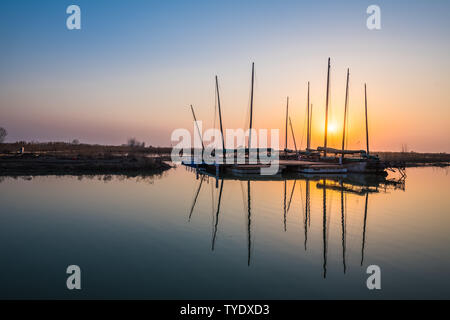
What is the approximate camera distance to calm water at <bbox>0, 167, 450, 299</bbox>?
378 inches

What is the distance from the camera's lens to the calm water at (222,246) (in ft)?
31.5

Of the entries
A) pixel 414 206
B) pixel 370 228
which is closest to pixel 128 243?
pixel 370 228

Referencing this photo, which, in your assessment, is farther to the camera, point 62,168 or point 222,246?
point 62,168

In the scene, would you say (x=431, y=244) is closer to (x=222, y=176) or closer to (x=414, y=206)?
(x=414, y=206)

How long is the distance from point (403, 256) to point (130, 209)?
16.2 metres

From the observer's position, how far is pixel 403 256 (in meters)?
12.5

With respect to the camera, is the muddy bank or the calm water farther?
the muddy bank

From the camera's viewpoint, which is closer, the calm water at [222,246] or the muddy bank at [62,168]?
the calm water at [222,246]

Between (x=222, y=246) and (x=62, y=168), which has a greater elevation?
(x=62, y=168)

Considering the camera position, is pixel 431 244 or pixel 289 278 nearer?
pixel 289 278

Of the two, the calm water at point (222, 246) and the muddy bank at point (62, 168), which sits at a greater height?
the muddy bank at point (62, 168)

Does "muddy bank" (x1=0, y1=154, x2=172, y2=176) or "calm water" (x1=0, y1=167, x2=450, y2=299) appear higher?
"muddy bank" (x1=0, y1=154, x2=172, y2=176)

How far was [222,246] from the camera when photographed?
13.8 m
